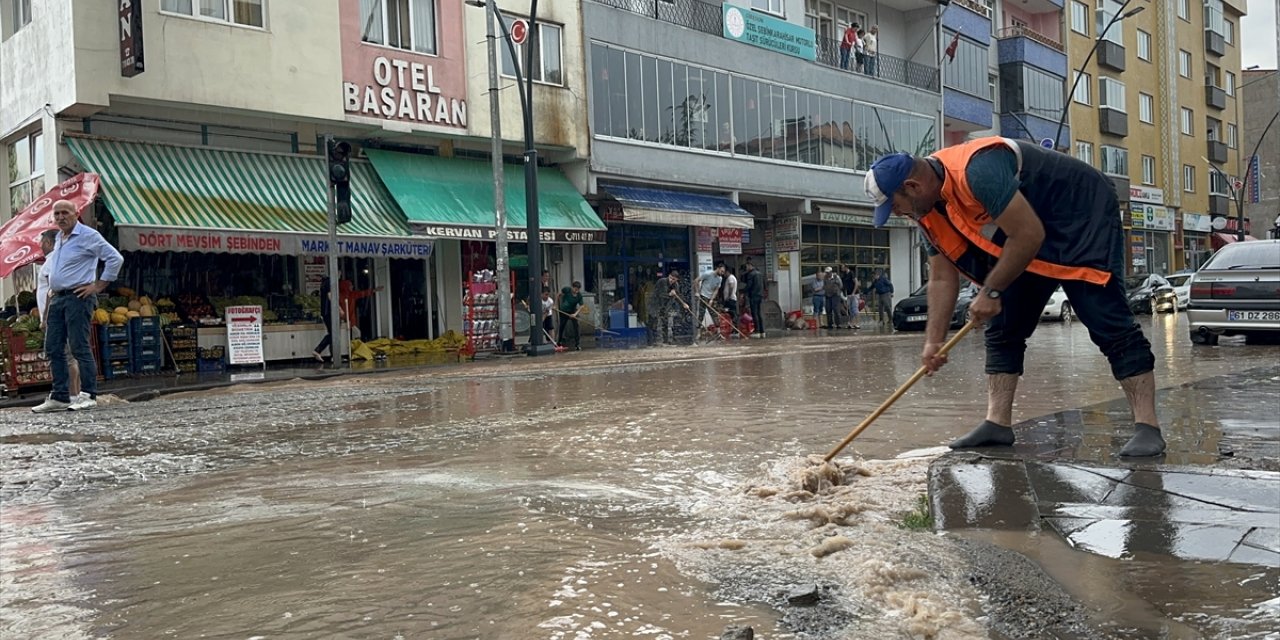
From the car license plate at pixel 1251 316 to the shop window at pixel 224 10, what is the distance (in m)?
15.3

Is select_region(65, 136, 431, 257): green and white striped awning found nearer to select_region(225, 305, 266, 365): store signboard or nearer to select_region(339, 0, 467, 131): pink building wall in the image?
select_region(225, 305, 266, 365): store signboard

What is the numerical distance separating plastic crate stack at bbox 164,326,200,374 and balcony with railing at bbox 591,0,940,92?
11.9 metres

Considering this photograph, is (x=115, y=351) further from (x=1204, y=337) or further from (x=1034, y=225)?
(x=1204, y=337)

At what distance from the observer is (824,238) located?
3130 cm

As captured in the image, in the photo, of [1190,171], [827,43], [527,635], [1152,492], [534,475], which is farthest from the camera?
[1190,171]

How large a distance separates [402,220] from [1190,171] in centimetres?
4901

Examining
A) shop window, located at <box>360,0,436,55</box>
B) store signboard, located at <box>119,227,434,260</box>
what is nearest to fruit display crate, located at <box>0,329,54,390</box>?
store signboard, located at <box>119,227,434,260</box>

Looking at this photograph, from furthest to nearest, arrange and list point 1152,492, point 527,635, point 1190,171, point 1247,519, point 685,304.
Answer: point 1190,171 < point 685,304 < point 1152,492 < point 1247,519 < point 527,635

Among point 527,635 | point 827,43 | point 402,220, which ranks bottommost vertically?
point 527,635

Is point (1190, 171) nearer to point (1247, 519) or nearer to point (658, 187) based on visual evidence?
point (658, 187)

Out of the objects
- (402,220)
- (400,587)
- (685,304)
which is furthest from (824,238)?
(400,587)

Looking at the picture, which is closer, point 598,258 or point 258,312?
point 258,312

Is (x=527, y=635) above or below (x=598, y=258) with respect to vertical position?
below

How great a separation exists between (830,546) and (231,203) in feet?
49.7
